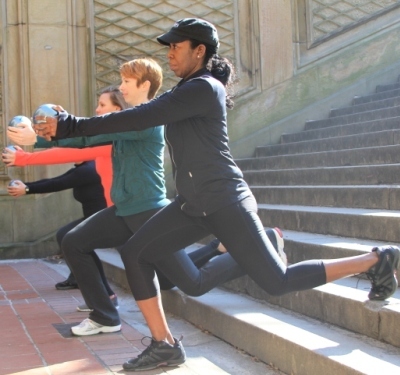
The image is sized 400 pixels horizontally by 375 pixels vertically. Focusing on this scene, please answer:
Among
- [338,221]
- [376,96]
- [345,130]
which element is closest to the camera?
[338,221]

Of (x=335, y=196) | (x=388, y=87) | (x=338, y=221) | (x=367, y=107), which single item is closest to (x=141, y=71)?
(x=338, y=221)

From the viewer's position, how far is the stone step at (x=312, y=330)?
12.8 feet

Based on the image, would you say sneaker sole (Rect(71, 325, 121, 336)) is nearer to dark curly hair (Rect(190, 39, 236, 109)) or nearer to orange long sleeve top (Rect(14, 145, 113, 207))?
orange long sleeve top (Rect(14, 145, 113, 207))

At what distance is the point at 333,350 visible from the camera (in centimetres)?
400

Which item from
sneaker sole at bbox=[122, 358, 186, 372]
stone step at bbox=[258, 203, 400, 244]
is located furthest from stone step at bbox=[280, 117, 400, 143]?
sneaker sole at bbox=[122, 358, 186, 372]

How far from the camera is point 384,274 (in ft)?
14.0

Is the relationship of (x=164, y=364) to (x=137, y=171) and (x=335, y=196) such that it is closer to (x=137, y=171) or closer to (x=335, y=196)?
(x=137, y=171)

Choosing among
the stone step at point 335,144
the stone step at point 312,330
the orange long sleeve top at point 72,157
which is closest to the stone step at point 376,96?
the stone step at point 335,144

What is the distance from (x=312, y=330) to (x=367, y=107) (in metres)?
5.96

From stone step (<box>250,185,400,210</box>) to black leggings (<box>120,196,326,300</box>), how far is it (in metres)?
2.12

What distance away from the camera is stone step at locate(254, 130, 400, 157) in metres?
7.98

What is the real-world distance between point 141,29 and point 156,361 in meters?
6.77

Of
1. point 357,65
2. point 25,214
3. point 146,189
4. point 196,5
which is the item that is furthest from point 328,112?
point 146,189

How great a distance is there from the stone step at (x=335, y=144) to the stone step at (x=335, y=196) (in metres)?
1.02
